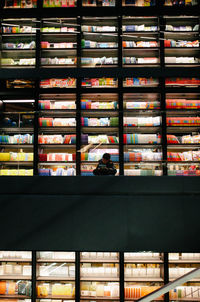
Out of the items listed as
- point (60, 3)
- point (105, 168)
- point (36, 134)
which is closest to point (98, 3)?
point (60, 3)

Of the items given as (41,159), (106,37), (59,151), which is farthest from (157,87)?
(41,159)

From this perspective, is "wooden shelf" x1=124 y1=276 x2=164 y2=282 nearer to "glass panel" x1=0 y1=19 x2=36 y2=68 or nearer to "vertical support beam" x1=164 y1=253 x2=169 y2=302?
"vertical support beam" x1=164 y1=253 x2=169 y2=302

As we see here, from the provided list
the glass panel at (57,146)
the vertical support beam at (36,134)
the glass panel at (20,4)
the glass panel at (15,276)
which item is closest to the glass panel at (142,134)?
the glass panel at (57,146)

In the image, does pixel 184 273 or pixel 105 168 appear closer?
pixel 105 168

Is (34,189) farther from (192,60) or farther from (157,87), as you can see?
(192,60)

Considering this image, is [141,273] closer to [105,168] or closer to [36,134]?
[105,168]

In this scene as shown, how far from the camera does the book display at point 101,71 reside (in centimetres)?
477

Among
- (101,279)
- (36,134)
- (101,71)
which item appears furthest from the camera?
Result: (101,71)

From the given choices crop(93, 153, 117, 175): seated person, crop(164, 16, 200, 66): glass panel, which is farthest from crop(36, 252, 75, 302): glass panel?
crop(164, 16, 200, 66): glass panel

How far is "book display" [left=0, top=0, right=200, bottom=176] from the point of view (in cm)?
477

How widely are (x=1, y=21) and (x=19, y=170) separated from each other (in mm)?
3544

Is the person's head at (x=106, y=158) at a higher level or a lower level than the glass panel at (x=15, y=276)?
higher

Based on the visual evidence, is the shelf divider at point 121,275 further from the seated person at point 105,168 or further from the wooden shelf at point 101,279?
the seated person at point 105,168

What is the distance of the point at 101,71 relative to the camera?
15.6 ft
